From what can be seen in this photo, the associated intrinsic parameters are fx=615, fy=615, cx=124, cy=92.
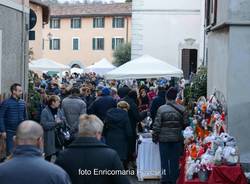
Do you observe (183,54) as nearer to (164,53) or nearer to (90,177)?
(164,53)

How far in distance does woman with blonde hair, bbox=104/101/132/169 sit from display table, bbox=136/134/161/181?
411 mm

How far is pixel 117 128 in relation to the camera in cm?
1152

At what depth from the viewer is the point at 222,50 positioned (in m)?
11.4

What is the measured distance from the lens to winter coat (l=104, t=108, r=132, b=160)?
11461 millimetres

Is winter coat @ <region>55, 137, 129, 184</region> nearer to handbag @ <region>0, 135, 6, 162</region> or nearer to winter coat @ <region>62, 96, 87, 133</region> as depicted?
handbag @ <region>0, 135, 6, 162</region>

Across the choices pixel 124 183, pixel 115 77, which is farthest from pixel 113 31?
pixel 124 183

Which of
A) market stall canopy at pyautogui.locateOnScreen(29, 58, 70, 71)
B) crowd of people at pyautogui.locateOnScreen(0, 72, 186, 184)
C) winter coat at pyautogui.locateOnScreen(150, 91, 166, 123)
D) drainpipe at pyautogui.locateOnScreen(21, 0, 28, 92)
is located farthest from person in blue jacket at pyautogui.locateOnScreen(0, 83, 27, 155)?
market stall canopy at pyautogui.locateOnScreen(29, 58, 70, 71)

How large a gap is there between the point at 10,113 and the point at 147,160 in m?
2.82

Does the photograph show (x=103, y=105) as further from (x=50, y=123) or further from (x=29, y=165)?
(x=29, y=165)

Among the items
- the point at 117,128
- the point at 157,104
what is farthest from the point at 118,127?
the point at 157,104

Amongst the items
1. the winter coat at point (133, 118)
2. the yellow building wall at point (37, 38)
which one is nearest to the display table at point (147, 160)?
the winter coat at point (133, 118)

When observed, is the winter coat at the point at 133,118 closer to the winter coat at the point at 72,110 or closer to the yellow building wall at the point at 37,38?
the winter coat at the point at 72,110

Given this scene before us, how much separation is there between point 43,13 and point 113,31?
29183mm

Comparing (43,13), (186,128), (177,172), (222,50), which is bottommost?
(177,172)
